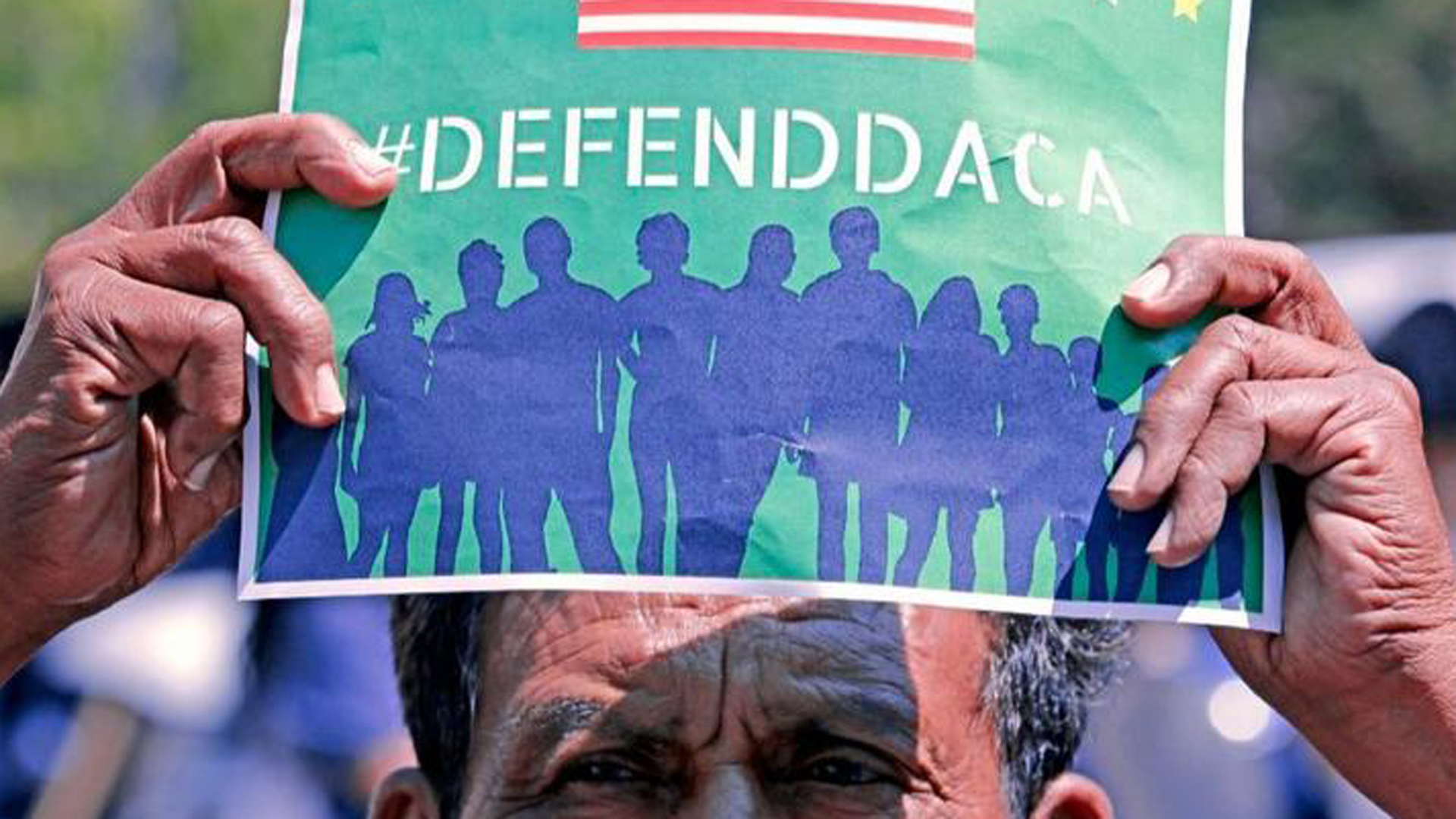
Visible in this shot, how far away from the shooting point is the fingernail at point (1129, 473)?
3711mm

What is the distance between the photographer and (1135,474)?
371 centimetres

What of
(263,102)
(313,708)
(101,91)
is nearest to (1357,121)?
(263,102)

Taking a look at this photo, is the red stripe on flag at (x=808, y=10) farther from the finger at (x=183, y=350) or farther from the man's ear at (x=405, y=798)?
the man's ear at (x=405, y=798)

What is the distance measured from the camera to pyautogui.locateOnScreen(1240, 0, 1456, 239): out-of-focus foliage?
12.7m

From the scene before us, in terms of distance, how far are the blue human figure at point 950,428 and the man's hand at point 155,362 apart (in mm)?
577

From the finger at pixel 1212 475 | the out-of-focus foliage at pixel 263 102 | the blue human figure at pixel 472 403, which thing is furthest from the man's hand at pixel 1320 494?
the out-of-focus foliage at pixel 263 102

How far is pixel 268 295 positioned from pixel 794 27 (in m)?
0.60

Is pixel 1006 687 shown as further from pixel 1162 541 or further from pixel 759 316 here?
pixel 759 316

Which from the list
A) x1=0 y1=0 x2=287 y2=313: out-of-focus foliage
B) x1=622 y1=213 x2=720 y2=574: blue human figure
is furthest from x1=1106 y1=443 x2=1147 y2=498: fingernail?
x1=0 y1=0 x2=287 y2=313: out-of-focus foliage

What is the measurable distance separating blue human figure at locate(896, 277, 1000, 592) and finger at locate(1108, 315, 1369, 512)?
14 cm

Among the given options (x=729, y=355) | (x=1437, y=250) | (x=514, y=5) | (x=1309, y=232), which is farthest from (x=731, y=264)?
(x=1309, y=232)

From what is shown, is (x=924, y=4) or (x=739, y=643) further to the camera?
(x=739, y=643)

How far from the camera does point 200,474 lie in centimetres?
393

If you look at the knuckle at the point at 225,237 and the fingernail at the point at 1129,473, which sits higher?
the knuckle at the point at 225,237
